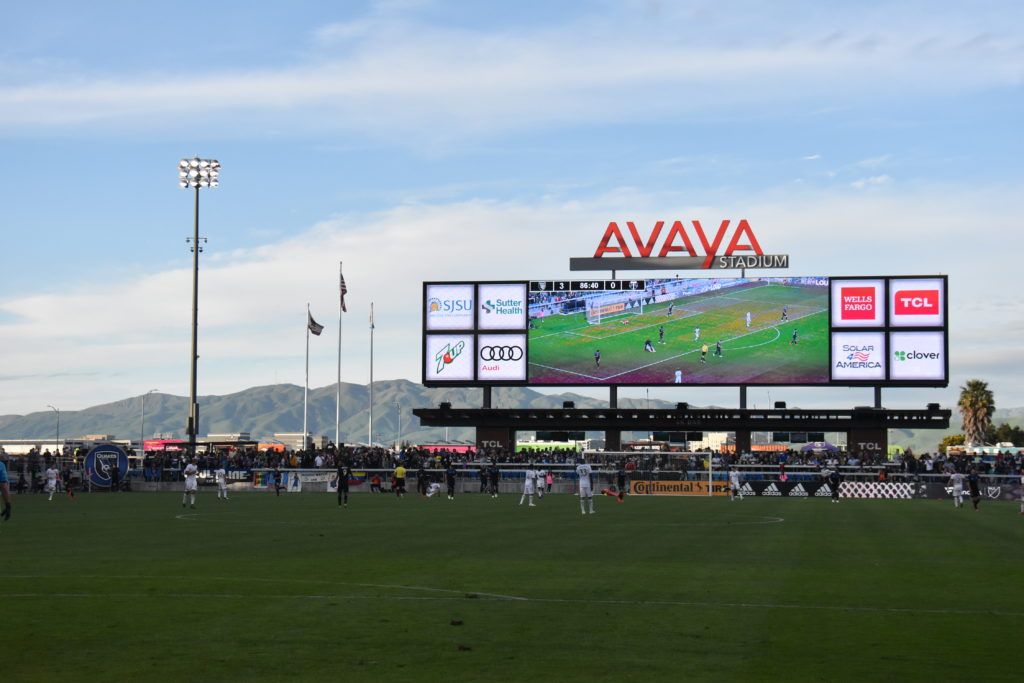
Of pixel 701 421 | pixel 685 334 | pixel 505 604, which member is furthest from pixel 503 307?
pixel 505 604

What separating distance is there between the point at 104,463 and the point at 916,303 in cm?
4945

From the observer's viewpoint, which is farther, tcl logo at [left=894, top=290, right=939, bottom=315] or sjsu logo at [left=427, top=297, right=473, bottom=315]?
sjsu logo at [left=427, top=297, right=473, bottom=315]

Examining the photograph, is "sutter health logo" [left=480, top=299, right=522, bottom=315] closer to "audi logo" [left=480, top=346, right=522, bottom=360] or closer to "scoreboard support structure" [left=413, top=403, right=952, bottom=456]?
"audi logo" [left=480, top=346, right=522, bottom=360]

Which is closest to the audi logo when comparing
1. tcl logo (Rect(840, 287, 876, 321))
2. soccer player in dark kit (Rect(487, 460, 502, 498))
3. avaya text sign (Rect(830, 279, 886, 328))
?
soccer player in dark kit (Rect(487, 460, 502, 498))

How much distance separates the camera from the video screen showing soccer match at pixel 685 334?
7838 centimetres

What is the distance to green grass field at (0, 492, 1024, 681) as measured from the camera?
11977 millimetres

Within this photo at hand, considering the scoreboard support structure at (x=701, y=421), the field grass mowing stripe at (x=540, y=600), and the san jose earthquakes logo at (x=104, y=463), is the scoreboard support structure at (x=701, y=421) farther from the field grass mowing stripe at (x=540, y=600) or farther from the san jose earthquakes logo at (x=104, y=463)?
the field grass mowing stripe at (x=540, y=600)

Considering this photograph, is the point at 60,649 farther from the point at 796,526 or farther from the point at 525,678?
the point at 796,526

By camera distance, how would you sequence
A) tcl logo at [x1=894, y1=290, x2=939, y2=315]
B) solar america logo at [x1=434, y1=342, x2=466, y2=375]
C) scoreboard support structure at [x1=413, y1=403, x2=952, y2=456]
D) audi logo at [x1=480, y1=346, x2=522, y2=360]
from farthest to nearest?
1. solar america logo at [x1=434, y1=342, x2=466, y2=375]
2. audi logo at [x1=480, y1=346, x2=522, y2=360]
3. scoreboard support structure at [x1=413, y1=403, x2=952, y2=456]
4. tcl logo at [x1=894, y1=290, x2=939, y2=315]

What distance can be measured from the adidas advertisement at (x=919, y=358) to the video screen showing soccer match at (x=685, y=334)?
4388 mm

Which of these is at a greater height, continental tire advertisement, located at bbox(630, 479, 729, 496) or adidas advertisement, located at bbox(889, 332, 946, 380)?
adidas advertisement, located at bbox(889, 332, 946, 380)

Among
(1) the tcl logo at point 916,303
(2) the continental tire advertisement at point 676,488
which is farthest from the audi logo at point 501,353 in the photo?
(1) the tcl logo at point 916,303

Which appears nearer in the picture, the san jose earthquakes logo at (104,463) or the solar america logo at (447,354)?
the san jose earthquakes logo at (104,463)

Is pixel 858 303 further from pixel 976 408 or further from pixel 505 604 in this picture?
pixel 976 408
